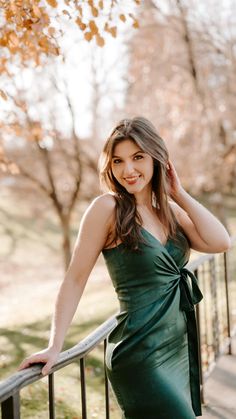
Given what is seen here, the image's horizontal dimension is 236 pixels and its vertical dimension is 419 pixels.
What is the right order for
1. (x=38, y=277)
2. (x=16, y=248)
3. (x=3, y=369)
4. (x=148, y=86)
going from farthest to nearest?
(x=16, y=248) → (x=38, y=277) → (x=148, y=86) → (x=3, y=369)

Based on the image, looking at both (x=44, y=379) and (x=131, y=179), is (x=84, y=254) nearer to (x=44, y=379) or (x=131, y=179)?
(x=131, y=179)

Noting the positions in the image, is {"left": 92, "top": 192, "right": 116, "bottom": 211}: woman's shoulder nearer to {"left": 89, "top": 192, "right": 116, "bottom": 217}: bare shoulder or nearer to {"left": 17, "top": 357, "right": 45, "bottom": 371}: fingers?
{"left": 89, "top": 192, "right": 116, "bottom": 217}: bare shoulder

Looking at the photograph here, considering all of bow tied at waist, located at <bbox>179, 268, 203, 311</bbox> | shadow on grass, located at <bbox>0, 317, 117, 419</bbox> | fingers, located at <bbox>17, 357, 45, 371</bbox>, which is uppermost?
bow tied at waist, located at <bbox>179, 268, 203, 311</bbox>

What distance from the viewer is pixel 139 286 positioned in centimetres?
237

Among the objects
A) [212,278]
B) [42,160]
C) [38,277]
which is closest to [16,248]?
[38,277]

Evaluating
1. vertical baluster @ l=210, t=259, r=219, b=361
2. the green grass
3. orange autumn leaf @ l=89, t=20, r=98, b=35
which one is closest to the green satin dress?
orange autumn leaf @ l=89, t=20, r=98, b=35

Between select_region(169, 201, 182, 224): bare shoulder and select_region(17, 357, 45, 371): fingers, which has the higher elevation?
select_region(169, 201, 182, 224): bare shoulder

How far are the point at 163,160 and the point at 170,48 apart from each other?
11.4 meters

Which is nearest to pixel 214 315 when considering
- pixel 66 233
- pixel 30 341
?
pixel 30 341

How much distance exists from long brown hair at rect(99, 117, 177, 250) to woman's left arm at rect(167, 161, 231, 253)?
8 centimetres

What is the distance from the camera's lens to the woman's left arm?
2.66 metres

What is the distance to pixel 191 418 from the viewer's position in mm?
2369

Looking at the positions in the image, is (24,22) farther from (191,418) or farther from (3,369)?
(3,369)

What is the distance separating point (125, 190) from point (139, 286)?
47 cm
